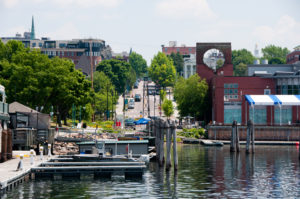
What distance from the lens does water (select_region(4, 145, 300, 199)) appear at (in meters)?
44.5

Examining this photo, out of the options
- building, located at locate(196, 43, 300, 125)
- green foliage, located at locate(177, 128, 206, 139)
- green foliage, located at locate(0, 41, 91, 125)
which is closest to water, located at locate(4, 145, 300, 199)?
green foliage, located at locate(0, 41, 91, 125)

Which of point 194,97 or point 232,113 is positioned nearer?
point 232,113

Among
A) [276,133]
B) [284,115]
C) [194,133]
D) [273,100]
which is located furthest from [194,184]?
[284,115]

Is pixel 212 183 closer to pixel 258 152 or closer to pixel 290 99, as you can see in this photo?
pixel 258 152

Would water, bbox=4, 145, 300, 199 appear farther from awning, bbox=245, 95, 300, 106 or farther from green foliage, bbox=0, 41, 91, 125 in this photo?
awning, bbox=245, 95, 300, 106

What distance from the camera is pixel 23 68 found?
92.6 metres

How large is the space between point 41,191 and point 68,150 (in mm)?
35616

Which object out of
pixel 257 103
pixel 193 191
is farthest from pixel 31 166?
pixel 257 103

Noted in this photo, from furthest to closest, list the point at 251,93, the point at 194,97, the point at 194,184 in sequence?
the point at 194,97 < the point at 251,93 < the point at 194,184

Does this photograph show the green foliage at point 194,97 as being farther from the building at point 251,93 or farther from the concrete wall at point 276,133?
the concrete wall at point 276,133

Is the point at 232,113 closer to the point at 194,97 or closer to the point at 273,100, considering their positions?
the point at 273,100

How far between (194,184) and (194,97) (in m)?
83.4

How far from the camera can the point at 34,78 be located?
304 ft

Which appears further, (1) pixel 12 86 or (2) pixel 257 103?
(2) pixel 257 103
